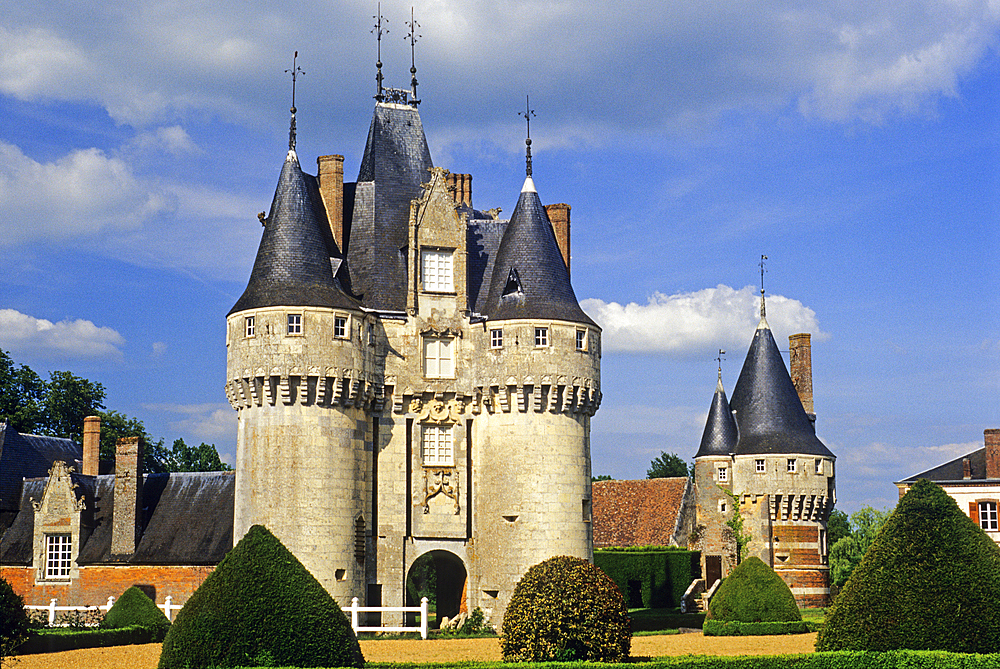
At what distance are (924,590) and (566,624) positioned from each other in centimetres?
681

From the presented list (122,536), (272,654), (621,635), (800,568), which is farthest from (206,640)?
(800,568)

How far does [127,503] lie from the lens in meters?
38.6

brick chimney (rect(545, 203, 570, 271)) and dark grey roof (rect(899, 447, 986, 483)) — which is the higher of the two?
brick chimney (rect(545, 203, 570, 271))

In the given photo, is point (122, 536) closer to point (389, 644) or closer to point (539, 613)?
point (389, 644)

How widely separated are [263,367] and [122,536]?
10694 mm

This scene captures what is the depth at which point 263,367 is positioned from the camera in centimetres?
3212

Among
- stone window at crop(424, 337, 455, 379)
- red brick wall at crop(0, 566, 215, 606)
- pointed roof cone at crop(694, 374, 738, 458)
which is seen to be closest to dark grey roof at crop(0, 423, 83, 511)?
red brick wall at crop(0, 566, 215, 606)

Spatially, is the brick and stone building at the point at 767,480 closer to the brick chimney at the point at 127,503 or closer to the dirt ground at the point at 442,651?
the dirt ground at the point at 442,651

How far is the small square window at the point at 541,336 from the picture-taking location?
3419cm

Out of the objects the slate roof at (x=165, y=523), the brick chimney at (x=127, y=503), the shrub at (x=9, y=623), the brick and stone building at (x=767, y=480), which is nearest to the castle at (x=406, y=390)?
the slate roof at (x=165, y=523)

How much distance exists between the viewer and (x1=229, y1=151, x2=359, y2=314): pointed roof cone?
3275cm

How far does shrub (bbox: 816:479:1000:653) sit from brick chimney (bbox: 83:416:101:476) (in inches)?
1219

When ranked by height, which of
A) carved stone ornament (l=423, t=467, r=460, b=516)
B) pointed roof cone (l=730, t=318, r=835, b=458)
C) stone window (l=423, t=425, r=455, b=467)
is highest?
pointed roof cone (l=730, t=318, r=835, b=458)

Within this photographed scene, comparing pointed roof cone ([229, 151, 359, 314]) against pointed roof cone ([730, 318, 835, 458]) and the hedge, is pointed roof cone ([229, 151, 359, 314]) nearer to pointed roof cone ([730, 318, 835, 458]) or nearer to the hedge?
the hedge
